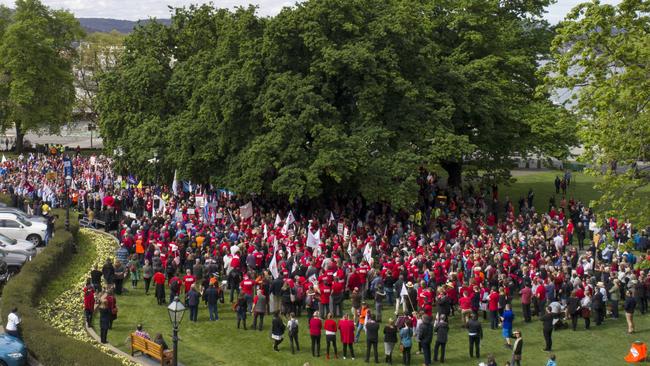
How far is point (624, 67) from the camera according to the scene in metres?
21.0

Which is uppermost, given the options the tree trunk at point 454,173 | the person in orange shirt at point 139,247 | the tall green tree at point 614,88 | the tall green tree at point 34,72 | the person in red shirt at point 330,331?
the tall green tree at point 34,72

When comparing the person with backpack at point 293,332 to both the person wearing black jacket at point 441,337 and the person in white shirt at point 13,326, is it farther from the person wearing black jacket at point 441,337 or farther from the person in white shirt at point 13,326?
the person in white shirt at point 13,326

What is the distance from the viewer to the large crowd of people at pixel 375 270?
23312mm

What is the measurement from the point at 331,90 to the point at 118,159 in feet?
51.9

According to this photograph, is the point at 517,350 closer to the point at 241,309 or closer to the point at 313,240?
the point at 241,309

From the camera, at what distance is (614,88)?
19969 millimetres

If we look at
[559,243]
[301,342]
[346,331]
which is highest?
[559,243]

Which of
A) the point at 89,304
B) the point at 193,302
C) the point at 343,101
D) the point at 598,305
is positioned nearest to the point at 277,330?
the point at 193,302

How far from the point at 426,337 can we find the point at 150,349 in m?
7.32

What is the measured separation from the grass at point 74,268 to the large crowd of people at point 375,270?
1.43m

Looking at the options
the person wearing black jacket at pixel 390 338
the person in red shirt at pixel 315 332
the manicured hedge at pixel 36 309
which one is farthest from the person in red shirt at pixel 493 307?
the manicured hedge at pixel 36 309

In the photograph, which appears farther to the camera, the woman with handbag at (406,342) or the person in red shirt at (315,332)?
the person in red shirt at (315,332)

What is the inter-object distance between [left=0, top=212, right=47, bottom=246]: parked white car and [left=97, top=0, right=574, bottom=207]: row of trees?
726cm

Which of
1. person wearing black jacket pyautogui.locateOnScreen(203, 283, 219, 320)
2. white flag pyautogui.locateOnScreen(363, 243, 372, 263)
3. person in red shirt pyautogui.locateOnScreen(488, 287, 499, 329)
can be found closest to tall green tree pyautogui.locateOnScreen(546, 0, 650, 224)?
person in red shirt pyautogui.locateOnScreen(488, 287, 499, 329)
